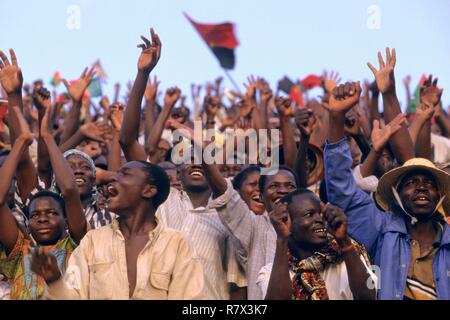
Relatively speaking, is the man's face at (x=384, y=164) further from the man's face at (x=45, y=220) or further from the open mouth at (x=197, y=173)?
the man's face at (x=45, y=220)

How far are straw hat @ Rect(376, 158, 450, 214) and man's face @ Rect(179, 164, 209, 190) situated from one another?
1.51 metres

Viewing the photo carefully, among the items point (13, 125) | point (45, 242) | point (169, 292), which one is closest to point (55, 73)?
point (13, 125)

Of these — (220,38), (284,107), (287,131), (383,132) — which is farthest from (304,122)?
(220,38)

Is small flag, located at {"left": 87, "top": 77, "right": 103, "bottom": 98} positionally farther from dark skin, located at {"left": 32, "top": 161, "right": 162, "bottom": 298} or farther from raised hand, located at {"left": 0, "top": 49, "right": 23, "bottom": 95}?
dark skin, located at {"left": 32, "top": 161, "right": 162, "bottom": 298}

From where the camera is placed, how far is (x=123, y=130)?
7.45 m

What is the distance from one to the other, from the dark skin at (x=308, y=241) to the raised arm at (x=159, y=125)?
271 cm

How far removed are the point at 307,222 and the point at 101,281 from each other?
133cm

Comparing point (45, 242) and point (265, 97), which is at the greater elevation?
point (265, 97)

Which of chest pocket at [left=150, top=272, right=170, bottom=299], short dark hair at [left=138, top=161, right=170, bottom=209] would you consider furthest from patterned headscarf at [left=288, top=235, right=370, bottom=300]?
short dark hair at [left=138, top=161, right=170, bottom=209]

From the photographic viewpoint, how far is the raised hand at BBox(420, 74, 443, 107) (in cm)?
878

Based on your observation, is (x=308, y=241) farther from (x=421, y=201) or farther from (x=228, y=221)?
(x=421, y=201)

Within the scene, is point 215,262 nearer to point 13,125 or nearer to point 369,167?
point 369,167

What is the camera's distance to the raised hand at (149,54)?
292 inches
